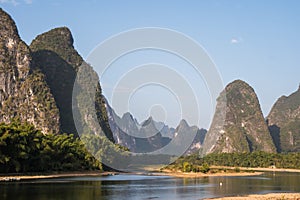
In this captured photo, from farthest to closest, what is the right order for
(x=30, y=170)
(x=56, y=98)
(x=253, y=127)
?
(x=253, y=127)
(x=56, y=98)
(x=30, y=170)

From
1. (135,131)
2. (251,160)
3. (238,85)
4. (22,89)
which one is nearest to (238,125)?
(238,85)

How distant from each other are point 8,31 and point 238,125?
195ft

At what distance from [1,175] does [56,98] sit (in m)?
38.2

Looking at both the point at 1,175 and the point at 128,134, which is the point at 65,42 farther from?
the point at 1,175

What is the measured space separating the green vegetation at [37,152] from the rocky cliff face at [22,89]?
55.4 ft

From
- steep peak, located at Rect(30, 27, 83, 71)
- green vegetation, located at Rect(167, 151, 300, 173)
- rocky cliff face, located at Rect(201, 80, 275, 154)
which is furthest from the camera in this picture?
rocky cliff face, located at Rect(201, 80, 275, 154)

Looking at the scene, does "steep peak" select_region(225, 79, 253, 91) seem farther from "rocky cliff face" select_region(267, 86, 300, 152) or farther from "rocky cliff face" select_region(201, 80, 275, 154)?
"rocky cliff face" select_region(267, 86, 300, 152)

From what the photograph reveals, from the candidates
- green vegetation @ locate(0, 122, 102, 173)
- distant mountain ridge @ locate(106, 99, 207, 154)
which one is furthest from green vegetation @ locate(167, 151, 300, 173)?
green vegetation @ locate(0, 122, 102, 173)

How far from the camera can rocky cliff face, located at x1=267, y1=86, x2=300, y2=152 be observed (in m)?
102

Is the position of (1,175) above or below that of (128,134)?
below

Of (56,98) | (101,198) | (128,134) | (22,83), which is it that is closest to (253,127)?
(128,134)

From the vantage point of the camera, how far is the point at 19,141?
30.8 m

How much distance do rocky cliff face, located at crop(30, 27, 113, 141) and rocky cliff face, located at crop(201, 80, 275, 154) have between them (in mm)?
36514

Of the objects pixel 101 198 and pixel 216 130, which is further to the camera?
pixel 216 130
